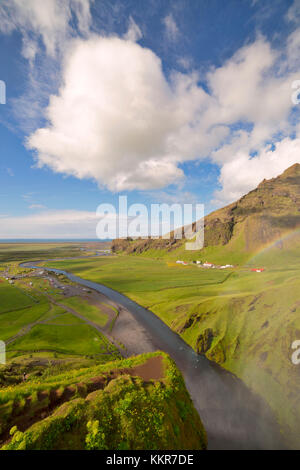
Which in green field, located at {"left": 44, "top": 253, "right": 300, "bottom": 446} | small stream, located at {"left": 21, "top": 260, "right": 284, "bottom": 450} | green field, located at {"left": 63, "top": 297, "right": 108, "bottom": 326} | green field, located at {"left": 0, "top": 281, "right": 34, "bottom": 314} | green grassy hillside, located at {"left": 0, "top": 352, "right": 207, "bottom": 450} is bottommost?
green field, located at {"left": 63, "top": 297, "right": 108, "bottom": 326}

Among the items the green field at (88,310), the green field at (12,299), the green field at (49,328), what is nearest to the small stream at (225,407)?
the green field at (49,328)

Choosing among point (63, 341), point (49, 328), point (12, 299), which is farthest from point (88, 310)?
point (12, 299)

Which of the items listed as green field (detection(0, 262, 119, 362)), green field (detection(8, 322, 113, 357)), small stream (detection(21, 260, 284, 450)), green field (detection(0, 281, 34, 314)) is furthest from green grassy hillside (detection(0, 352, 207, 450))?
green field (detection(0, 281, 34, 314))

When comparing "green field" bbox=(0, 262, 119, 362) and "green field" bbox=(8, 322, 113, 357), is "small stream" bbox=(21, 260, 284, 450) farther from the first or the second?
"green field" bbox=(0, 262, 119, 362)

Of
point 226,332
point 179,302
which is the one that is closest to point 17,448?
point 226,332

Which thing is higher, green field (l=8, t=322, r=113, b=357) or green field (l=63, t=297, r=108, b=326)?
green field (l=8, t=322, r=113, b=357)

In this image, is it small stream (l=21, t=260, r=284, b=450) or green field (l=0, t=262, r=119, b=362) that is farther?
green field (l=0, t=262, r=119, b=362)
